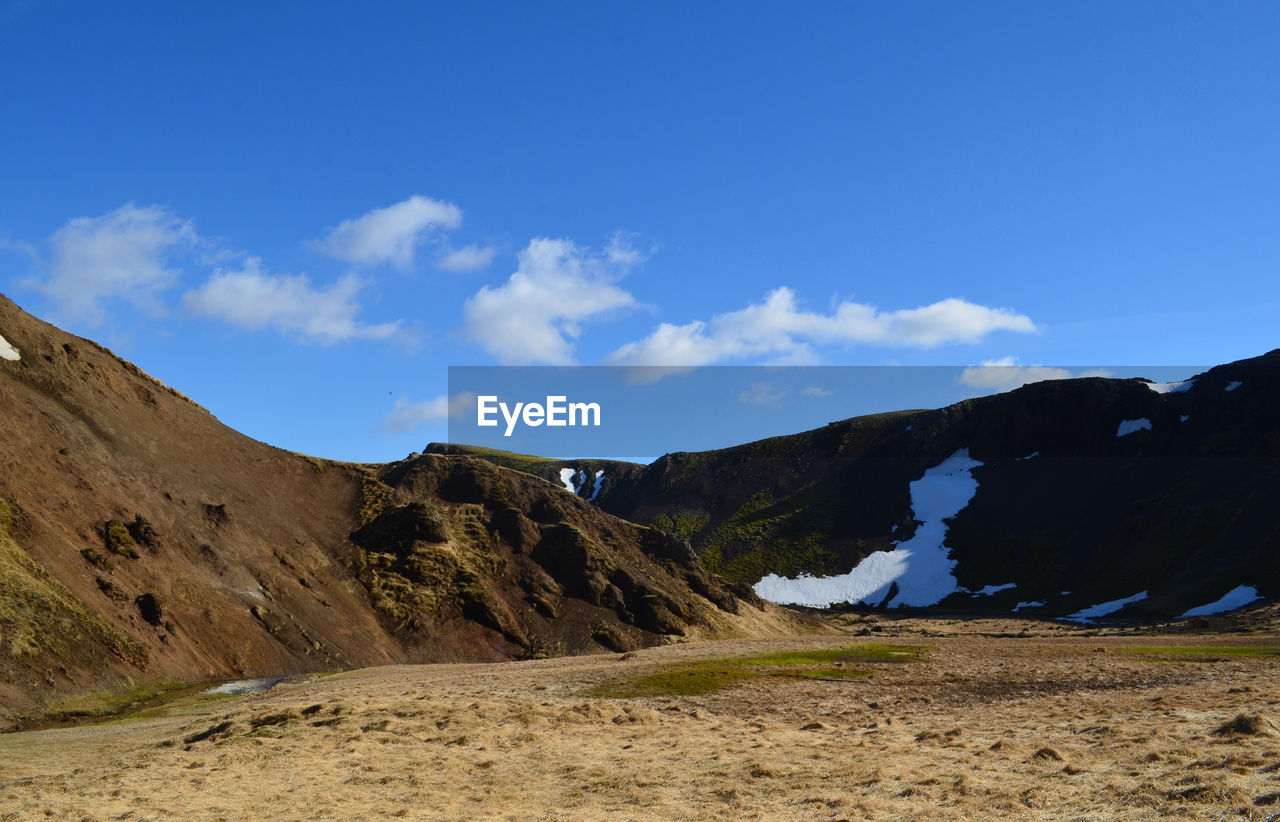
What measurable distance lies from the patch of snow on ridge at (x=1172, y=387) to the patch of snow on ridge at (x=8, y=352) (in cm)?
18516

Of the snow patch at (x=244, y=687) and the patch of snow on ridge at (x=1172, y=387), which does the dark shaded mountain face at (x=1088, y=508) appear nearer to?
the patch of snow on ridge at (x=1172, y=387)

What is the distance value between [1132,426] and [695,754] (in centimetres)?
17509

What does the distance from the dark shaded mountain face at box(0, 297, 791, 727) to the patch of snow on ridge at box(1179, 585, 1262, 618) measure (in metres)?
53.4

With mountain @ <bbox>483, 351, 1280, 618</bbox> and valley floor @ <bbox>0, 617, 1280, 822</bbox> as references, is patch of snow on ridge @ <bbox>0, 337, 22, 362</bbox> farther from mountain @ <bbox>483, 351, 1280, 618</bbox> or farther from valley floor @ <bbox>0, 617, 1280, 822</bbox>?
mountain @ <bbox>483, 351, 1280, 618</bbox>

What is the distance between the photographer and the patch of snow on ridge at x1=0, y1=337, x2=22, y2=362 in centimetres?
7231

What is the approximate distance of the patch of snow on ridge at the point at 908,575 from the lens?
162 metres

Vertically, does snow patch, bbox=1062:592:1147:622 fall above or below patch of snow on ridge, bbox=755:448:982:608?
below

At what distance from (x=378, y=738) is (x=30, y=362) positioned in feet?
201

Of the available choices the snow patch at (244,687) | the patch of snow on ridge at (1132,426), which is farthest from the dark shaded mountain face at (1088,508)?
the snow patch at (244,687)

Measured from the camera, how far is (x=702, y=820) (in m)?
20.6

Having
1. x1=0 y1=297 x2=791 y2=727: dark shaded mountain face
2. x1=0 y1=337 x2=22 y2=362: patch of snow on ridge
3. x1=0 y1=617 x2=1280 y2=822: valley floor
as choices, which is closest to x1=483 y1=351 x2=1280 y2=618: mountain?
x1=0 y1=297 x2=791 y2=727: dark shaded mountain face

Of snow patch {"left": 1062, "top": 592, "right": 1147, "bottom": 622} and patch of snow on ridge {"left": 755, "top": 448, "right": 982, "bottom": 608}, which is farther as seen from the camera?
patch of snow on ridge {"left": 755, "top": 448, "right": 982, "bottom": 608}

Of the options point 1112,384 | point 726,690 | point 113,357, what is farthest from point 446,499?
point 1112,384

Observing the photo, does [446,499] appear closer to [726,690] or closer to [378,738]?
[726,690]
